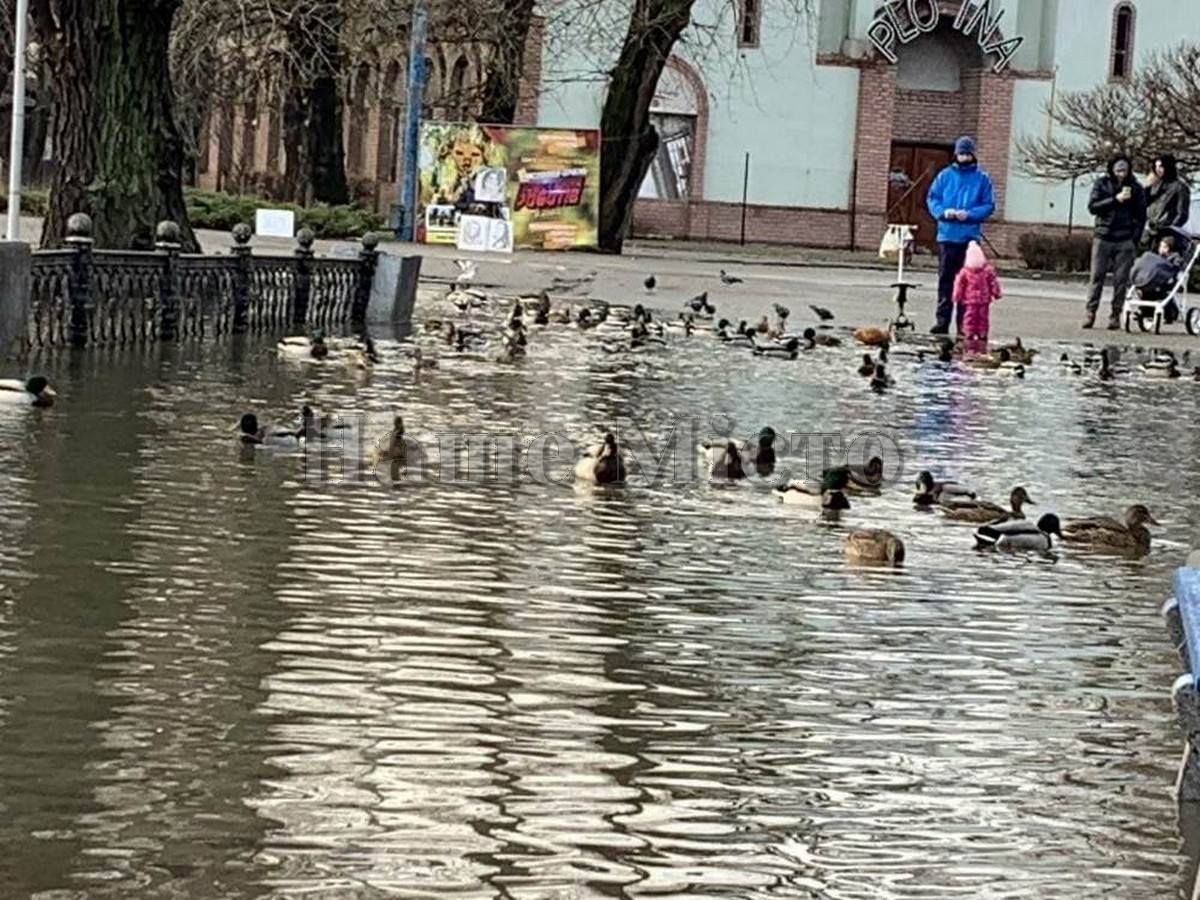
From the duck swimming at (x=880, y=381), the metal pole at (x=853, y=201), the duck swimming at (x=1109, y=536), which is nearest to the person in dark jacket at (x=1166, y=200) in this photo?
the duck swimming at (x=880, y=381)

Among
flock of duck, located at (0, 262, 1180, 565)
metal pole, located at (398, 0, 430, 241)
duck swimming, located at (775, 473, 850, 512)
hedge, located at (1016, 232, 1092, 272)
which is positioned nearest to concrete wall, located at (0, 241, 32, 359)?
flock of duck, located at (0, 262, 1180, 565)

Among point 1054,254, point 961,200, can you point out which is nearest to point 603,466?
point 961,200

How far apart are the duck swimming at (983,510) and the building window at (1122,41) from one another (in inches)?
1991

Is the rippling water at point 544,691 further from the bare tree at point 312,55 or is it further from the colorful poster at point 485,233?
the colorful poster at point 485,233

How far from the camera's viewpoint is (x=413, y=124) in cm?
4244

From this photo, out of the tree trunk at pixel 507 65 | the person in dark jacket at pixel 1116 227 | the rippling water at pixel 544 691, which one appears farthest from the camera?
the tree trunk at pixel 507 65

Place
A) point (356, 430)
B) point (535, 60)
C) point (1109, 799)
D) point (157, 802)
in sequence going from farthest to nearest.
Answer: point (535, 60)
point (356, 430)
point (1109, 799)
point (157, 802)

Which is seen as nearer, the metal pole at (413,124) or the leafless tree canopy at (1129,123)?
the leafless tree canopy at (1129,123)

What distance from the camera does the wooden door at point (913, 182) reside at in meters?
Answer: 62.0

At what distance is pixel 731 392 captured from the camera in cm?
1931

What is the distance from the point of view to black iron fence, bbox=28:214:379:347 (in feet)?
62.0

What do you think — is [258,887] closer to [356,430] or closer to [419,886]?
[419,886]

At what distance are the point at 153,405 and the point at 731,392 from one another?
16.8 ft

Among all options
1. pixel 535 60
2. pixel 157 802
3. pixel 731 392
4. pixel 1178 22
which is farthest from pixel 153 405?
pixel 1178 22
